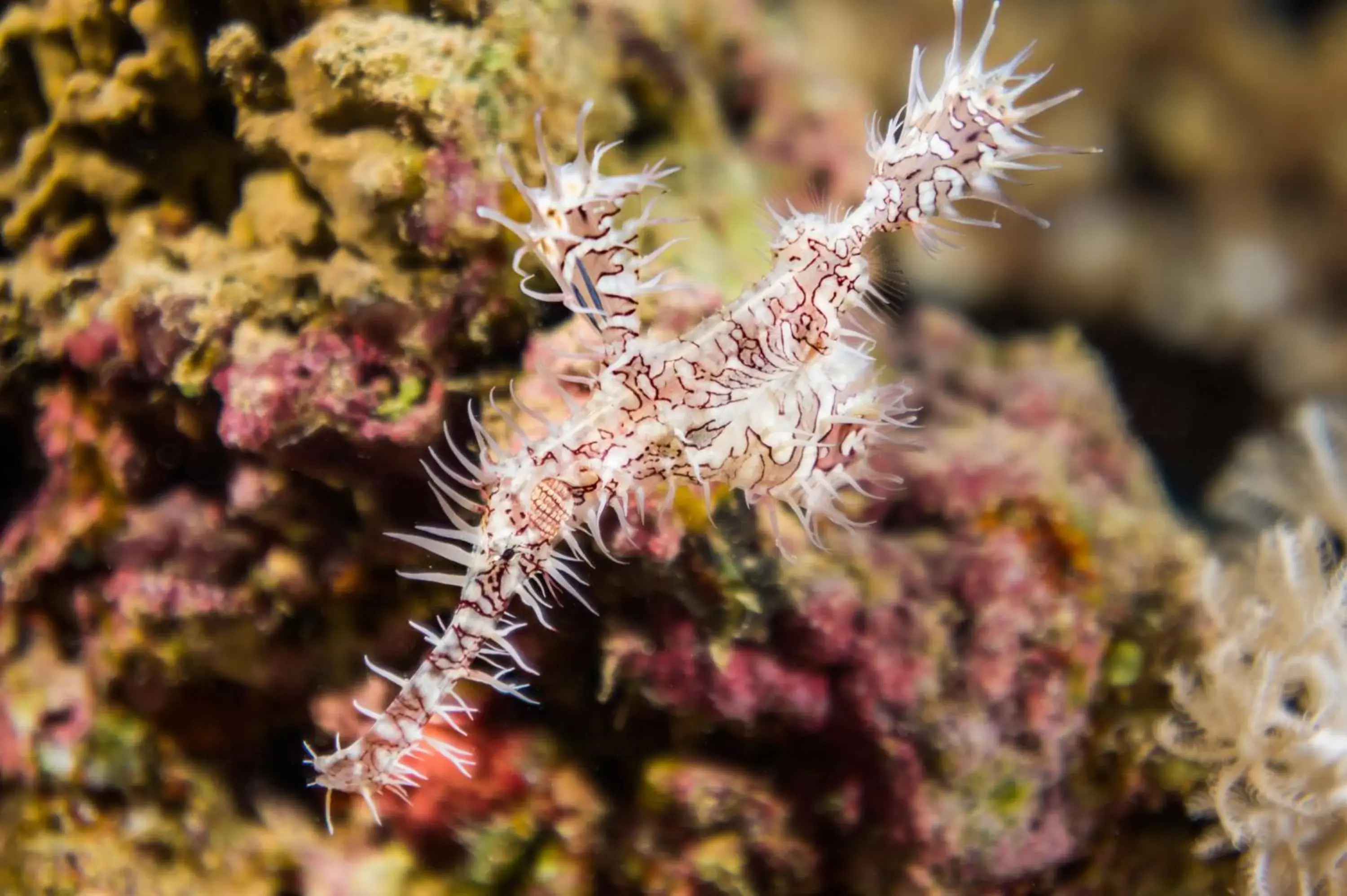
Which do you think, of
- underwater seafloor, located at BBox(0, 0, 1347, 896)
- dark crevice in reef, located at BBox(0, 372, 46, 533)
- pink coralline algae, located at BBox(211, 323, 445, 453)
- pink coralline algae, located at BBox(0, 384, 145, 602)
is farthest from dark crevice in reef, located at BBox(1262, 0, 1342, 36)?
dark crevice in reef, located at BBox(0, 372, 46, 533)

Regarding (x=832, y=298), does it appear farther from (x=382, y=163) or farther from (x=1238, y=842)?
(x=1238, y=842)

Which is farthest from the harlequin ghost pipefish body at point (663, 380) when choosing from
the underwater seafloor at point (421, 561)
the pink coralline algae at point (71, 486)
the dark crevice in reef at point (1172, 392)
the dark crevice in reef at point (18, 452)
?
the dark crevice in reef at point (1172, 392)

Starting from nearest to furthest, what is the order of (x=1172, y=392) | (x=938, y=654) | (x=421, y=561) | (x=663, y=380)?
(x=663, y=380)
(x=421, y=561)
(x=938, y=654)
(x=1172, y=392)

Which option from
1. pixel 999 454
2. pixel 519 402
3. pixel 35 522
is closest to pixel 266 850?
pixel 35 522

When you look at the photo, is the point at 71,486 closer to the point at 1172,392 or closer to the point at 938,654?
the point at 938,654

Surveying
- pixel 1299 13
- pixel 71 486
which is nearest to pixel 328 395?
pixel 71 486
